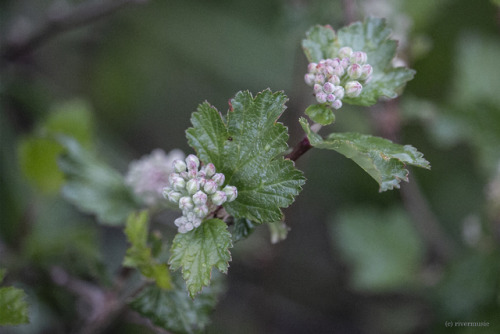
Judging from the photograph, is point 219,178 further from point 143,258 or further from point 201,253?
point 143,258

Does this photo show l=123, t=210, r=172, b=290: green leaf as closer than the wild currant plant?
No

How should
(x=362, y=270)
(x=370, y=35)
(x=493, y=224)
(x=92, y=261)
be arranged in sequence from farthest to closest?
(x=362, y=270) < (x=493, y=224) < (x=92, y=261) < (x=370, y=35)

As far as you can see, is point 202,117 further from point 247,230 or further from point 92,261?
point 92,261

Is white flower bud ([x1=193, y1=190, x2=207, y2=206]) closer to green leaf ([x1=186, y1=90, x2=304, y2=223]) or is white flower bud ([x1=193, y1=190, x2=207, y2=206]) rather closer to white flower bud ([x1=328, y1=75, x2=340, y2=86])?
green leaf ([x1=186, y1=90, x2=304, y2=223])

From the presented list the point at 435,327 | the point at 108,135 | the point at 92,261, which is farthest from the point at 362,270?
the point at 108,135

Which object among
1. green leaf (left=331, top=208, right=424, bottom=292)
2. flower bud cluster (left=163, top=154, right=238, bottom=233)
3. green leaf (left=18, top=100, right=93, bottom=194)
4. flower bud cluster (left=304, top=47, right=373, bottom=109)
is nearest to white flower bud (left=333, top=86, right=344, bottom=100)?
flower bud cluster (left=304, top=47, right=373, bottom=109)

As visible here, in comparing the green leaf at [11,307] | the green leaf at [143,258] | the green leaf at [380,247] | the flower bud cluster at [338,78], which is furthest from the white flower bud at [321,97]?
the green leaf at [380,247]
